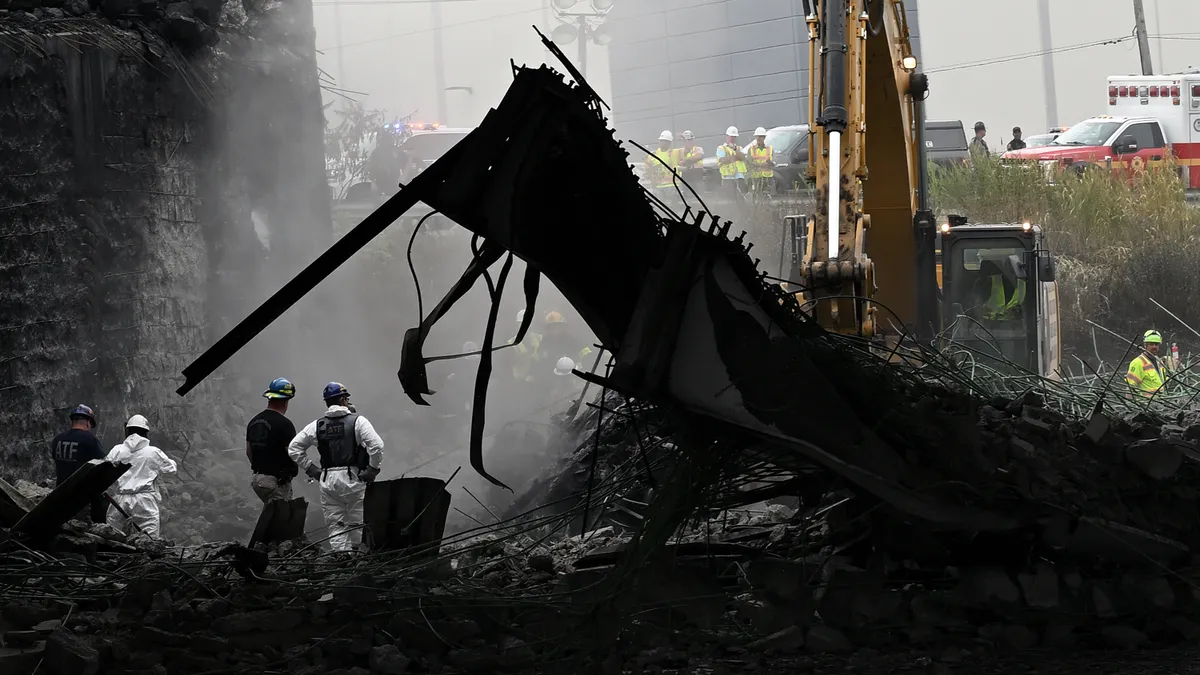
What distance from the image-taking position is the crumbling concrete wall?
11117mm

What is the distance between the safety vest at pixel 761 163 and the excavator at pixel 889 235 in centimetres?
894

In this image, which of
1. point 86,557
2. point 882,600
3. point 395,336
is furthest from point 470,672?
point 395,336

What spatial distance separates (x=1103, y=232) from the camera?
19.3m

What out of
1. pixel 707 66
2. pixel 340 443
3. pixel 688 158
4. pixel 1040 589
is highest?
pixel 707 66

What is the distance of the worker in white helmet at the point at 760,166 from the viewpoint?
1927cm

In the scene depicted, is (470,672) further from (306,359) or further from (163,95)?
(306,359)

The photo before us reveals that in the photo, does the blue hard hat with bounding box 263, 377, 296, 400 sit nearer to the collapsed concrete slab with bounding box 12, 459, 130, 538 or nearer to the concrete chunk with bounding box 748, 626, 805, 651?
the collapsed concrete slab with bounding box 12, 459, 130, 538

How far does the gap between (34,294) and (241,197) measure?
150 inches

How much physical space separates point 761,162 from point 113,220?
1066cm

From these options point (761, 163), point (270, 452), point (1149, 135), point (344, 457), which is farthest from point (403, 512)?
point (1149, 135)

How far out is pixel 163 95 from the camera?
42.5ft

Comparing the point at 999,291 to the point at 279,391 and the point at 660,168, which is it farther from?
the point at 660,168

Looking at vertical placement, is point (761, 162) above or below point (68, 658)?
above

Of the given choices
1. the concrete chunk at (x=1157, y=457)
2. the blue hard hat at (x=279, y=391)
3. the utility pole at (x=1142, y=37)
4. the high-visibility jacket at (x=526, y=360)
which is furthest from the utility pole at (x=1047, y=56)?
the concrete chunk at (x=1157, y=457)
